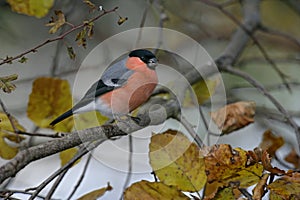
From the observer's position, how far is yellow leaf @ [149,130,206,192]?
64 centimetres

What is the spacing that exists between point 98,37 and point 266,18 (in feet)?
2.11

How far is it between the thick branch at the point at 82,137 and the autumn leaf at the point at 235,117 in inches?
3.9

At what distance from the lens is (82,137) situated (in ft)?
2.36

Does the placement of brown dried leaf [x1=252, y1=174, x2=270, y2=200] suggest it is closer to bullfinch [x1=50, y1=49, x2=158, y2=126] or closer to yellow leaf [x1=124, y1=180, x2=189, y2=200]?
yellow leaf [x1=124, y1=180, x2=189, y2=200]

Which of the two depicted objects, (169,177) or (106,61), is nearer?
(169,177)

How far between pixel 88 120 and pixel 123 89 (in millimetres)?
86

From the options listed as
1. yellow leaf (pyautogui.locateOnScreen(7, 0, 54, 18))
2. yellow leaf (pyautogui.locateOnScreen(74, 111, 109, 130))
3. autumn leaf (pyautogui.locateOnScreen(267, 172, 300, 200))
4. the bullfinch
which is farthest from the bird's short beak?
autumn leaf (pyautogui.locateOnScreen(267, 172, 300, 200))

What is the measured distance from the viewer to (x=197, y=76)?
46.2 inches

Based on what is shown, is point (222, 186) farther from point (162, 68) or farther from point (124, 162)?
point (162, 68)

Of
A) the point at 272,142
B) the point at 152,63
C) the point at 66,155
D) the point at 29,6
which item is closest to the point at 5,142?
the point at 66,155

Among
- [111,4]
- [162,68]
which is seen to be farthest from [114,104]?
[111,4]

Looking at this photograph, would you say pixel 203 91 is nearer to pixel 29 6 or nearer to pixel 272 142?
pixel 272 142

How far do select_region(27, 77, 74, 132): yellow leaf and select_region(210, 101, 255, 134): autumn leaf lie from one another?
243mm

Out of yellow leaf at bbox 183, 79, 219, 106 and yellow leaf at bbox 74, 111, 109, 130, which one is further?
yellow leaf at bbox 183, 79, 219, 106
